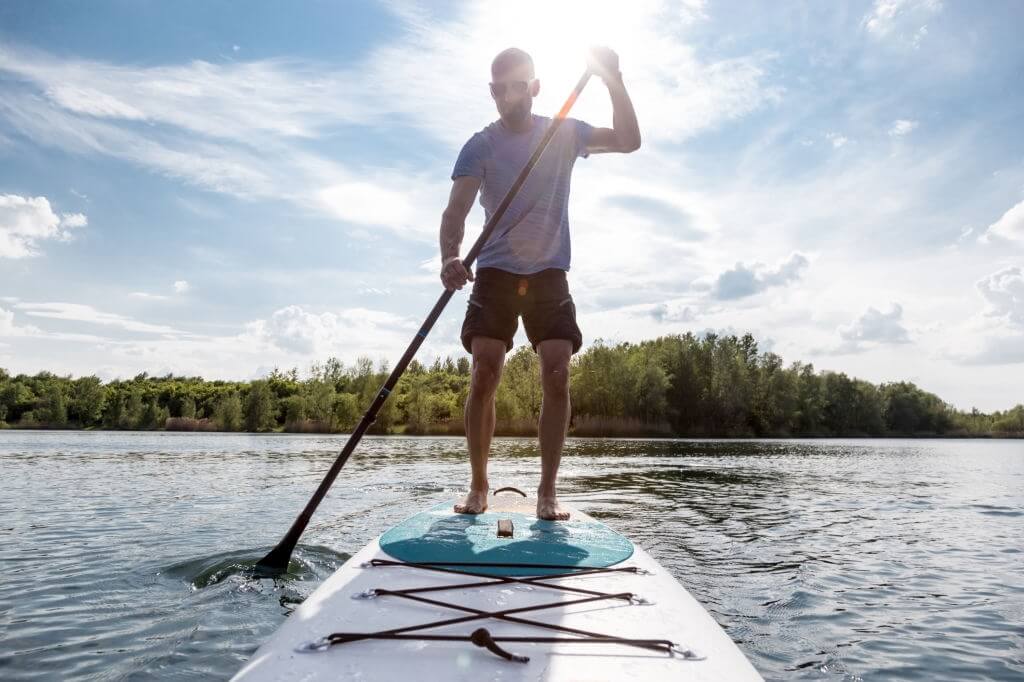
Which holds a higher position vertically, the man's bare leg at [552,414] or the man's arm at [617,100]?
the man's arm at [617,100]

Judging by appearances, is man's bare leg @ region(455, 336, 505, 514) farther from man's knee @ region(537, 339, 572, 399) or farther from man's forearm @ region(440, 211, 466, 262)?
man's forearm @ region(440, 211, 466, 262)

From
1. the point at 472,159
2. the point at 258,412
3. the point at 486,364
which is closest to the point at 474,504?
the point at 486,364

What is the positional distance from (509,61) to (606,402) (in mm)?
54294

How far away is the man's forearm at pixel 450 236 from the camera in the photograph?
4.32m

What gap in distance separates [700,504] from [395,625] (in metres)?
8.56

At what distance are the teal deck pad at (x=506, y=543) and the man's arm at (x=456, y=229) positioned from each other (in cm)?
145

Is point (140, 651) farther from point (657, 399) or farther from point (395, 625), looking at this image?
point (657, 399)

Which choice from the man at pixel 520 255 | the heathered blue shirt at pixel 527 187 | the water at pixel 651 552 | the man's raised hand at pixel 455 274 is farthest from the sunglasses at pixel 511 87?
the water at pixel 651 552

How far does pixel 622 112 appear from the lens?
4.40 metres

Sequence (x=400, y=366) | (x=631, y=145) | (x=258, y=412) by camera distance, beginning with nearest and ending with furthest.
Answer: (x=631, y=145)
(x=400, y=366)
(x=258, y=412)

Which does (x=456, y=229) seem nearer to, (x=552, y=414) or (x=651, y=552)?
(x=552, y=414)

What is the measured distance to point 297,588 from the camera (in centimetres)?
469

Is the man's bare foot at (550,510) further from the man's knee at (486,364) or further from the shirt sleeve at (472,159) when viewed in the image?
the shirt sleeve at (472,159)

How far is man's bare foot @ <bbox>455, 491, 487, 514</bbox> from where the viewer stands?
14.1 ft
